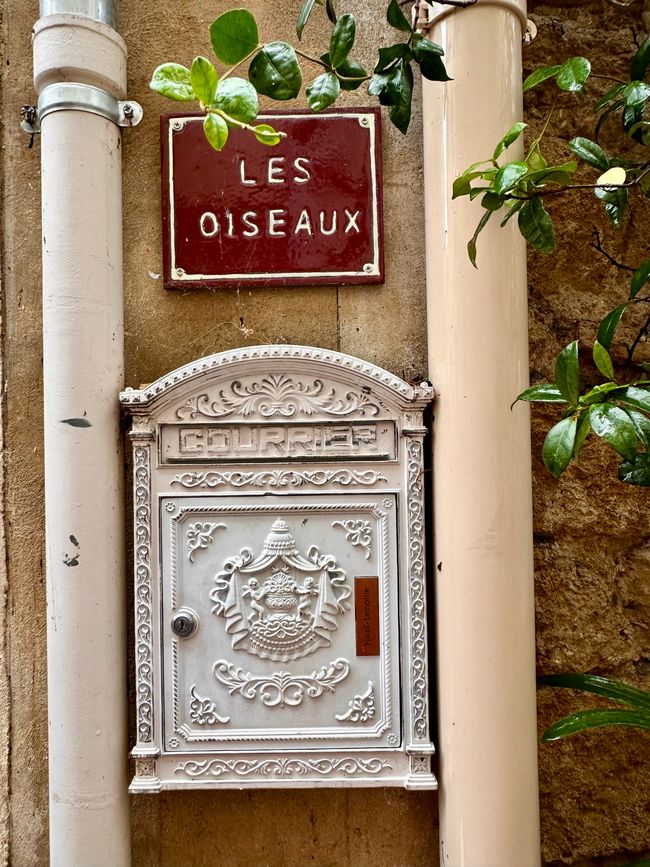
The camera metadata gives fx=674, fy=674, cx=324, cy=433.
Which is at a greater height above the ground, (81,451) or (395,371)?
(395,371)

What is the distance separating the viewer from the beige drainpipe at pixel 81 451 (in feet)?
4.96

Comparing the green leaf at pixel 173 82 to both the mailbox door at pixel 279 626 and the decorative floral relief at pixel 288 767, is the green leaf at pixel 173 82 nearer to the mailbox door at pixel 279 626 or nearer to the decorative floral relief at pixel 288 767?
the mailbox door at pixel 279 626

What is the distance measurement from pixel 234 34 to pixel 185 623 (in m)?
1.18

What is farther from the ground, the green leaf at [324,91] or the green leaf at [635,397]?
the green leaf at [324,91]

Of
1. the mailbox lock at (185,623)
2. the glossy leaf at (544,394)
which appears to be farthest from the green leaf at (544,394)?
the mailbox lock at (185,623)

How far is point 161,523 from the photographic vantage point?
5.13ft

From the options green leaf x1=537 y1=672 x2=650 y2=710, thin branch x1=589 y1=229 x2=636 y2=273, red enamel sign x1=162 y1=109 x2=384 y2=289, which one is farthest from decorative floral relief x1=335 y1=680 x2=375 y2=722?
thin branch x1=589 y1=229 x2=636 y2=273

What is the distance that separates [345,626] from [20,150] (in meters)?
1.43

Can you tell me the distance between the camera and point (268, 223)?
1649mm

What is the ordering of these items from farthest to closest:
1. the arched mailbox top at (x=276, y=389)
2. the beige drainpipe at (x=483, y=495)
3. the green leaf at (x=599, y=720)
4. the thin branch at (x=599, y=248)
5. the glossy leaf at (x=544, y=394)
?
the thin branch at (x=599, y=248) → the arched mailbox top at (x=276, y=389) → the beige drainpipe at (x=483, y=495) → the green leaf at (x=599, y=720) → the glossy leaf at (x=544, y=394)

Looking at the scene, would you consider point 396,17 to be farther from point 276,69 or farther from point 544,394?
point 544,394

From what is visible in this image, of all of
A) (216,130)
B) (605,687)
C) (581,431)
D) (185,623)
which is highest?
(216,130)

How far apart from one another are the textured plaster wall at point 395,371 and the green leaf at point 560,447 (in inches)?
24.3

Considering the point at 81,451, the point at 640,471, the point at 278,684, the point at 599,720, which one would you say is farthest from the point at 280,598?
the point at 640,471
